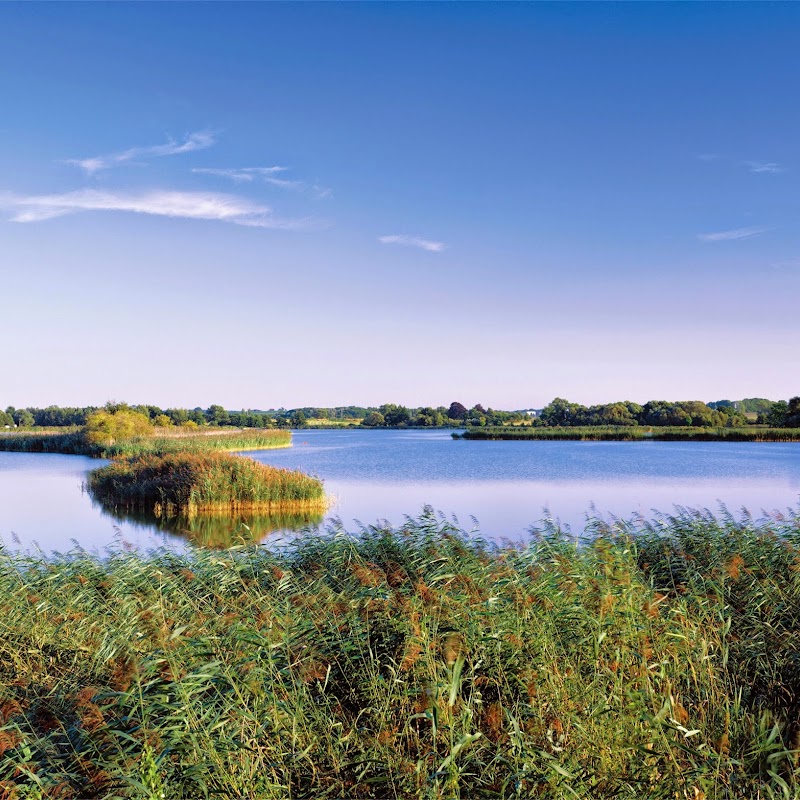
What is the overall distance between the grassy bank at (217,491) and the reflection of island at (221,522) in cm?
42

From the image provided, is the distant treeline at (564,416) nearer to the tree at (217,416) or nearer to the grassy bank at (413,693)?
the tree at (217,416)

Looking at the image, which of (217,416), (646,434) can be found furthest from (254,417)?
(646,434)

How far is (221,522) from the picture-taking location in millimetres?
19188

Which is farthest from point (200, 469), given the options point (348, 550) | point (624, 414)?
point (624, 414)

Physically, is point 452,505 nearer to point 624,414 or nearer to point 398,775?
point 398,775

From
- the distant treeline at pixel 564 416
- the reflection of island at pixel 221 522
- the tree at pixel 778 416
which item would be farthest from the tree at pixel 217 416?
the reflection of island at pixel 221 522

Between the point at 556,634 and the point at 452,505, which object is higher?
the point at 556,634

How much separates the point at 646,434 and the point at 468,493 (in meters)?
49.1

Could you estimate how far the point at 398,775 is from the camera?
3.55m

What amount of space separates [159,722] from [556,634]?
2.96m

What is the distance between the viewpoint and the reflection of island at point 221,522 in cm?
1761

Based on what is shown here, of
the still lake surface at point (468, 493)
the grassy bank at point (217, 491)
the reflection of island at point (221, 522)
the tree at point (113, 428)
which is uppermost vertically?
the tree at point (113, 428)

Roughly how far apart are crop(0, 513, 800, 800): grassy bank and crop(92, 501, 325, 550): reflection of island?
Answer: 10.4 m

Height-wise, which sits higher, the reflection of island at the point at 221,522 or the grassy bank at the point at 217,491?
the grassy bank at the point at 217,491
